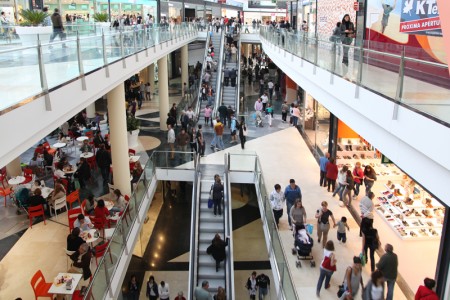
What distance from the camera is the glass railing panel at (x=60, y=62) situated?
6.06 m

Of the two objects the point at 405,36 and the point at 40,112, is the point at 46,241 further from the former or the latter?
the point at 405,36

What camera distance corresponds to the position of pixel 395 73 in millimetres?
5633

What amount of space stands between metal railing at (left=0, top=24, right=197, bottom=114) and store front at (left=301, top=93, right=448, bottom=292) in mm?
4796

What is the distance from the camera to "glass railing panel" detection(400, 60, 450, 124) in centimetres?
450

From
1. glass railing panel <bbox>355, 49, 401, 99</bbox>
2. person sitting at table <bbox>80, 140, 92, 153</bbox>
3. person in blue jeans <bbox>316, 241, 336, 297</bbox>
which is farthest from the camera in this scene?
person sitting at table <bbox>80, 140, 92, 153</bbox>

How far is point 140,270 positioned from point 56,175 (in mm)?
3728

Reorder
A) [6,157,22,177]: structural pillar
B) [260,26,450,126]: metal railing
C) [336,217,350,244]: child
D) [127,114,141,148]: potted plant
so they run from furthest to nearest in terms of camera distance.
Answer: [127,114,141,148]: potted plant → [6,157,22,177]: structural pillar → [336,217,350,244]: child → [260,26,450,126]: metal railing

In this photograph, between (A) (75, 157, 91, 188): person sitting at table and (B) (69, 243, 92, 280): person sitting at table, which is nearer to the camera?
(B) (69, 243, 92, 280): person sitting at table

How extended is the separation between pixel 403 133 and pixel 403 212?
5106mm

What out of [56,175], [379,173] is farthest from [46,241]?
[379,173]

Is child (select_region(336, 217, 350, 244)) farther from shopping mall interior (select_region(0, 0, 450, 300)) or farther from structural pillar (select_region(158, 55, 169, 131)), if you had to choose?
structural pillar (select_region(158, 55, 169, 131))

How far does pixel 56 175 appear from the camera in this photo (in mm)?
12680

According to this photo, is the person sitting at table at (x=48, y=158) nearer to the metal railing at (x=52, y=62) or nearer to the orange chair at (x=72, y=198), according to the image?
the orange chair at (x=72, y=198)

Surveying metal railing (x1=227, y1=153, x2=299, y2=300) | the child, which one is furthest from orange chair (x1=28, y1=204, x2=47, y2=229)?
the child
